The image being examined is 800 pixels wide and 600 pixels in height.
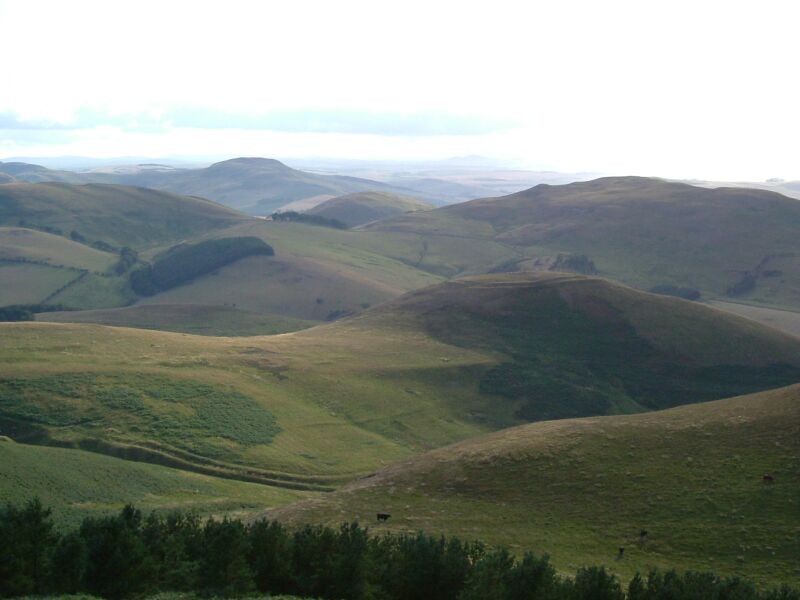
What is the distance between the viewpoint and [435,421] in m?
92.1

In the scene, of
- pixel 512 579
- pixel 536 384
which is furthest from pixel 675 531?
pixel 536 384

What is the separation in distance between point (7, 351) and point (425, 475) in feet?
192

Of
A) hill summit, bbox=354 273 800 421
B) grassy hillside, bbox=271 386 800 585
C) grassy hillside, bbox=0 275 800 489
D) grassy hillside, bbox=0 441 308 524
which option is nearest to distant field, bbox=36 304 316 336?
hill summit, bbox=354 273 800 421

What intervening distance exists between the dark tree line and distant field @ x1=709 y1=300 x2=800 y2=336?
14408cm

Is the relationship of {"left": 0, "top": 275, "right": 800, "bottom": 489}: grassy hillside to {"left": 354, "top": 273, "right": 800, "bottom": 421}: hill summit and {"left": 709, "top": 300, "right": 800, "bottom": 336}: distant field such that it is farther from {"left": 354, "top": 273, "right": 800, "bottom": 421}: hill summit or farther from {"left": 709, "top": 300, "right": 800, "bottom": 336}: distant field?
{"left": 709, "top": 300, "right": 800, "bottom": 336}: distant field

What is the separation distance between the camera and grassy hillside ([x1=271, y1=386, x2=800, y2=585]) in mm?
42969

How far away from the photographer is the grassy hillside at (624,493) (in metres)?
43.0

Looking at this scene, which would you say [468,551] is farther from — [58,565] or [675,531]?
[58,565]

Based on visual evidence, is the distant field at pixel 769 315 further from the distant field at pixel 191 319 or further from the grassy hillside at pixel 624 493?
the grassy hillside at pixel 624 493

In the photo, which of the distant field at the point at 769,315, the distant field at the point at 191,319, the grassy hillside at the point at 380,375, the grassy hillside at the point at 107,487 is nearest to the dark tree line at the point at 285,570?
the grassy hillside at the point at 107,487

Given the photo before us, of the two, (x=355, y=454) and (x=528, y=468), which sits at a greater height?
(x=528, y=468)

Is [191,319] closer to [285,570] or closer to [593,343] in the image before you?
[593,343]

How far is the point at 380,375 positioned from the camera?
101188mm

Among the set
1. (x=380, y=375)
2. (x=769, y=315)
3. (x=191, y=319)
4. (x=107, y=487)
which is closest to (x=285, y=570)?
(x=107, y=487)
